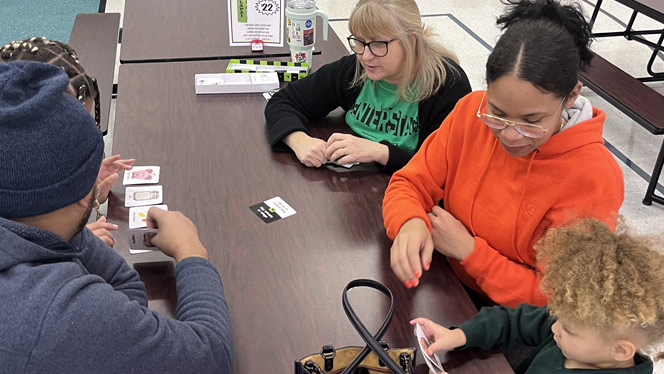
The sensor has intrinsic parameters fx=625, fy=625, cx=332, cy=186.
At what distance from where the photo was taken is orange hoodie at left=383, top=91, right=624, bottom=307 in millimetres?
1337

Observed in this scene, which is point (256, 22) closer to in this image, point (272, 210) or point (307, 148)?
point (307, 148)

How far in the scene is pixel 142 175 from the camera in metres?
1.67

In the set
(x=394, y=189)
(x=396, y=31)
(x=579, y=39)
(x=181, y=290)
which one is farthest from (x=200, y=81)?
(x=579, y=39)

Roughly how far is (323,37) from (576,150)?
1462 mm

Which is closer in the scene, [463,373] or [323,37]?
[463,373]

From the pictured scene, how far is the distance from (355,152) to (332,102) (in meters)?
0.33

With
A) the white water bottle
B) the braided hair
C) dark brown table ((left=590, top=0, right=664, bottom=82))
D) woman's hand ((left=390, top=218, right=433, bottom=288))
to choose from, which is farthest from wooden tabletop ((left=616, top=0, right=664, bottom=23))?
the braided hair

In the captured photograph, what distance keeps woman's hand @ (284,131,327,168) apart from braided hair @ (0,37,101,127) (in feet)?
1.84

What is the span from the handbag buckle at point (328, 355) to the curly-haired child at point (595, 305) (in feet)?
0.62

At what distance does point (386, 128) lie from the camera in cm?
193

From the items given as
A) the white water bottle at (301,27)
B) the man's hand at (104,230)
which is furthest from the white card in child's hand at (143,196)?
the white water bottle at (301,27)

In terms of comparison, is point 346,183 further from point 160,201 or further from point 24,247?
point 24,247

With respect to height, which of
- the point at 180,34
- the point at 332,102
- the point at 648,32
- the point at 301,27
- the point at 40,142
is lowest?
the point at 648,32

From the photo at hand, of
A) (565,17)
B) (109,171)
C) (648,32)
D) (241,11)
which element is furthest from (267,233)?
(648,32)
